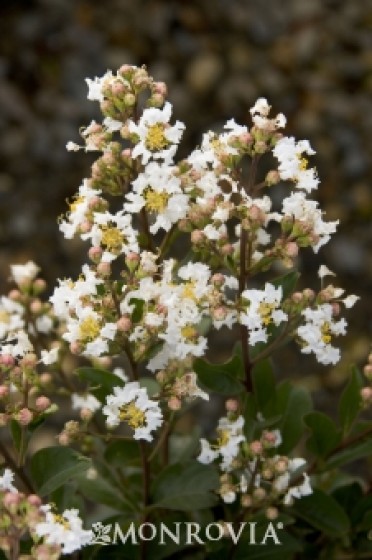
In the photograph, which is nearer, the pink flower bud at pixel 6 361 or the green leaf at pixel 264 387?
the pink flower bud at pixel 6 361

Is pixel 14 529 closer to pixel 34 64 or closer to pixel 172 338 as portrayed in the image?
pixel 172 338

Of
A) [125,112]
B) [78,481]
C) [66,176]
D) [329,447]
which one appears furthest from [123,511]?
[66,176]

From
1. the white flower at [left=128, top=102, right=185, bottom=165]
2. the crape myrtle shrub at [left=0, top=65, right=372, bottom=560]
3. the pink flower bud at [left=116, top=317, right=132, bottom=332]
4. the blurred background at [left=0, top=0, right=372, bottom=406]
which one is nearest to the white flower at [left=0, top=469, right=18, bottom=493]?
the crape myrtle shrub at [left=0, top=65, right=372, bottom=560]

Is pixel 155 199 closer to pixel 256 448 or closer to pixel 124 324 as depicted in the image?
pixel 124 324

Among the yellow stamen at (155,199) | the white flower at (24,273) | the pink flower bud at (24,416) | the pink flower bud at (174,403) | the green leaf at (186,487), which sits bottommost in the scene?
the green leaf at (186,487)

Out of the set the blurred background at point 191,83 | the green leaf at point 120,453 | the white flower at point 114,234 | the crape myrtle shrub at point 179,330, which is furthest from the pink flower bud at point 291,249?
the blurred background at point 191,83

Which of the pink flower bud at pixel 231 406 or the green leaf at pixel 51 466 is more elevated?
the pink flower bud at pixel 231 406

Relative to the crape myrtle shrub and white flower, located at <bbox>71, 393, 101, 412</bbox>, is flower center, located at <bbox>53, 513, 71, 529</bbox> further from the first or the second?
white flower, located at <bbox>71, 393, 101, 412</bbox>

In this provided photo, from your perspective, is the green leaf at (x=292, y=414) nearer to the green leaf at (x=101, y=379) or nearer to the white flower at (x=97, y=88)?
the green leaf at (x=101, y=379)
